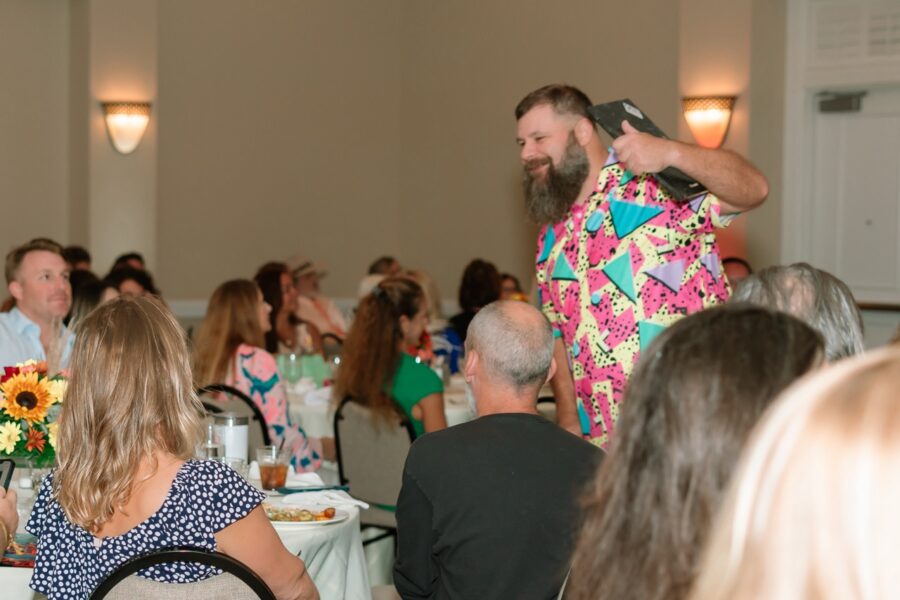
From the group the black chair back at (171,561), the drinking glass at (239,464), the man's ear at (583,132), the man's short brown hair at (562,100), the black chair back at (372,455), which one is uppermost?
the man's short brown hair at (562,100)

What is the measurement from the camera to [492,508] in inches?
97.5

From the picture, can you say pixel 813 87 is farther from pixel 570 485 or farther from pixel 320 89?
pixel 570 485

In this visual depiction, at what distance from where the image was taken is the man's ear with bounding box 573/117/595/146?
3.46m

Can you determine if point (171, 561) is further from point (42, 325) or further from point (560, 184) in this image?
point (42, 325)

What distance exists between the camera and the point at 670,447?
3.90ft

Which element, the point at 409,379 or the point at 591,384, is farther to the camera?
the point at 409,379


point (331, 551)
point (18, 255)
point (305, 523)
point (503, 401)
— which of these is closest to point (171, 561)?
point (503, 401)

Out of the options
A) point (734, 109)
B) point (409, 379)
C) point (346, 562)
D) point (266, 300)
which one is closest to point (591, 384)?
point (346, 562)

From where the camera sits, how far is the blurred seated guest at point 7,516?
99.1 inches

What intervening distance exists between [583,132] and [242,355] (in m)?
2.05

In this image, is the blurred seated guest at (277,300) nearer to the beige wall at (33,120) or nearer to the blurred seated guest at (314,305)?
the blurred seated guest at (314,305)

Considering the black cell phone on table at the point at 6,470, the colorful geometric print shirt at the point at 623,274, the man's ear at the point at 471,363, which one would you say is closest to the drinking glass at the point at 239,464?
the black cell phone on table at the point at 6,470

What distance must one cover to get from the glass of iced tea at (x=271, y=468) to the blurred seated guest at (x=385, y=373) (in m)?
1.02

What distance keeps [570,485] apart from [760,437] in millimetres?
1620
